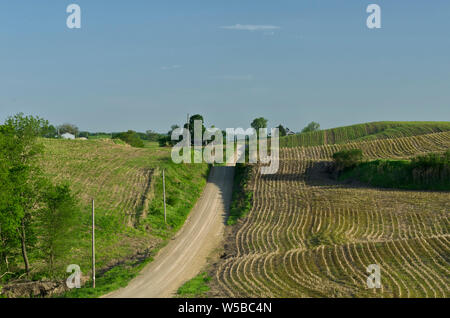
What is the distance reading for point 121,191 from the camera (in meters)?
53.1

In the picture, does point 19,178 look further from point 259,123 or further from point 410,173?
point 259,123

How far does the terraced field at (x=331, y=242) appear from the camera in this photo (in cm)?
2575

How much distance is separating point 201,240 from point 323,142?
222ft

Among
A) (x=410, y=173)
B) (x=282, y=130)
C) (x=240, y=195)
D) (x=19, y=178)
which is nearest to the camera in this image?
(x=19, y=178)

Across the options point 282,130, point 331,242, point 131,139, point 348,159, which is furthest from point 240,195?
point 282,130

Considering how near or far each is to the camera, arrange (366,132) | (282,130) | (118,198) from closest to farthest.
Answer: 1. (118,198)
2. (366,132)
3. (282,130)

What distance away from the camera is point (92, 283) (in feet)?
97.3

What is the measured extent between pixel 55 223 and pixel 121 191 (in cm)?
2042

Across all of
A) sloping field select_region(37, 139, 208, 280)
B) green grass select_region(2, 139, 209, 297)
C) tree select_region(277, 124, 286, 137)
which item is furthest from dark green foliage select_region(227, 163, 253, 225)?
tree select_region(277, 124, 286, 137)

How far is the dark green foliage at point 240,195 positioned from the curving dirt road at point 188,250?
892 mm
